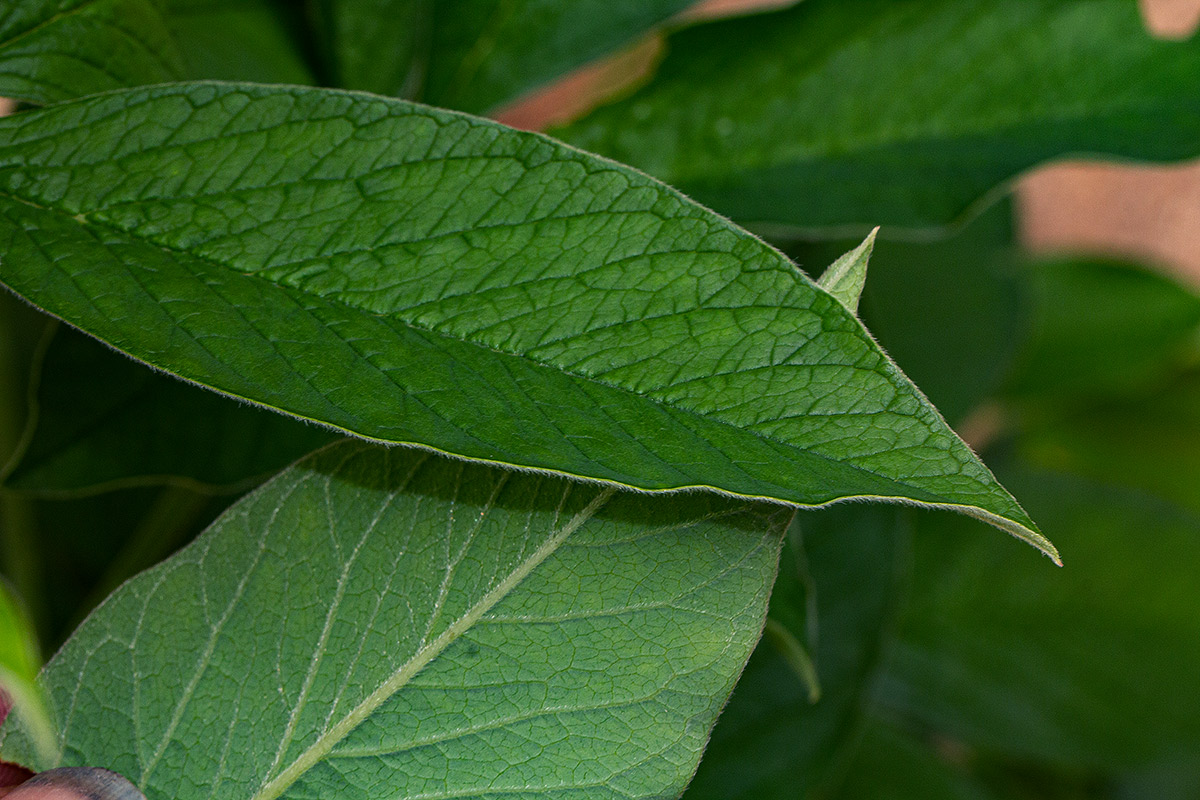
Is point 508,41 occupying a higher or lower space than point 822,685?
higher

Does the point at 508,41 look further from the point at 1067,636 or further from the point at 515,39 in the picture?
the point at 1067,636

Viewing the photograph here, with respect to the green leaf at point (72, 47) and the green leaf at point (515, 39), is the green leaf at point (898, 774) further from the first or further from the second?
the green leaf at point (72, 47)

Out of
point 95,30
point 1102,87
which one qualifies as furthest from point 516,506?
point 1102,87

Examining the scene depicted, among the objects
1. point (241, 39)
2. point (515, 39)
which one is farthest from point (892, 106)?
point (241, 39)

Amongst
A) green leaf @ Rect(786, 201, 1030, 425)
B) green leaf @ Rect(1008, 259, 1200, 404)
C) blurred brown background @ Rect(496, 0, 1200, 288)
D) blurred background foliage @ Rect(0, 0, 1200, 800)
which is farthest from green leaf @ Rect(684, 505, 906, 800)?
blurred brown background @ Rect(496, 0, 1200, 288)

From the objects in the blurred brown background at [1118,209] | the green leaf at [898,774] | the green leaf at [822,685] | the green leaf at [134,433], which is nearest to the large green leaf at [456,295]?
the green leaf at [134,433]

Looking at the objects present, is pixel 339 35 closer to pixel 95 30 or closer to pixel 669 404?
pixel 95 30
